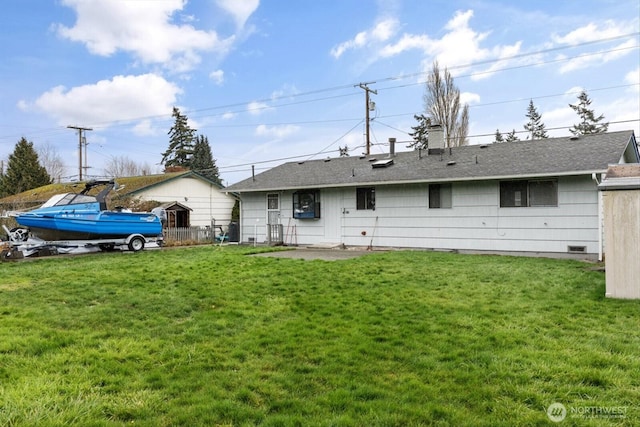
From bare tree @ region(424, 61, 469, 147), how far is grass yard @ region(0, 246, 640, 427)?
74.7 feet

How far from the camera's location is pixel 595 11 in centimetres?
1242

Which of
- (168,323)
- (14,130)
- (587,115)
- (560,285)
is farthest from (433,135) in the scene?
(14,130)

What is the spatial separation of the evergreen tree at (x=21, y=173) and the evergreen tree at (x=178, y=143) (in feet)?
37.5

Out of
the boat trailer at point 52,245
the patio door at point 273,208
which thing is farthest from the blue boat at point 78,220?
the patio door at point 273,208

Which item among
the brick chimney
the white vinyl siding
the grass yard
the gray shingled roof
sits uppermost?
the brick chimney

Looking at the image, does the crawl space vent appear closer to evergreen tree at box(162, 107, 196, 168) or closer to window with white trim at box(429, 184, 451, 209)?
window with white trim at box(429, 184, 451, 209)

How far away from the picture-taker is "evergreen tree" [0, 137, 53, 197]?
115 ft

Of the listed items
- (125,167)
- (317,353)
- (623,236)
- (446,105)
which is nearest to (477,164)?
(623,236)

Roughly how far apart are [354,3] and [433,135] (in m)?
5.44

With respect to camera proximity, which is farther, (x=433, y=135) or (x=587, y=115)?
(x=587, y=115)

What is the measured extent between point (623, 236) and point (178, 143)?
4238cm

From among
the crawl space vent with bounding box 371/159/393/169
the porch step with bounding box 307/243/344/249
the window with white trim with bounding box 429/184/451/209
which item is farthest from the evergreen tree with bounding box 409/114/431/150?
the window with white trim with bounding box 429/184/451/209

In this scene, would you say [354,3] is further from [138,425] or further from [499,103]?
[499,103]

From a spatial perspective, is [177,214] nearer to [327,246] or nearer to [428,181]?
[327,246]
